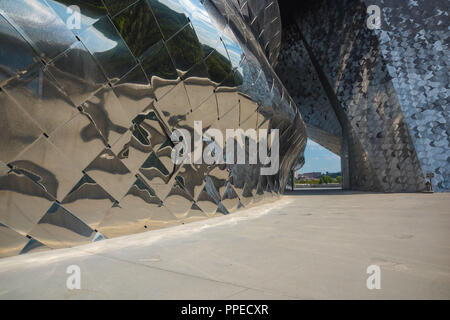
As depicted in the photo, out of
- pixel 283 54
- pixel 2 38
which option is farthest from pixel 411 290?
pixel 283 54

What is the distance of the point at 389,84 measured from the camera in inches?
504

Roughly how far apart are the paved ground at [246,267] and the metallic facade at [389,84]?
11.4 m

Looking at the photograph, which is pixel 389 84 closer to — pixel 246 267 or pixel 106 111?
pixel 106 111

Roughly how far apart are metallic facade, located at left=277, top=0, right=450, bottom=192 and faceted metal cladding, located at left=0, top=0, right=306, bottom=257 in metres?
11.0

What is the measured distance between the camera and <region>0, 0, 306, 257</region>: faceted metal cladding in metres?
2.11

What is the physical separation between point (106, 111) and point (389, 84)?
1359 centimetres

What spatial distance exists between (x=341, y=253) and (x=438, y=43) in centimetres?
1451

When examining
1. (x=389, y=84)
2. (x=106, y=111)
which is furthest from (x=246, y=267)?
(x=389, y=84)

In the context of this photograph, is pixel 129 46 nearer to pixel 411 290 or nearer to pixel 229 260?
pixel 229 260

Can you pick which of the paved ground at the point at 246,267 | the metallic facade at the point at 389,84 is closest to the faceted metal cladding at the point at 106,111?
the paved ground at the point at 246,267

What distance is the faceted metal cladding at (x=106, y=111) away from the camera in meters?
2.11

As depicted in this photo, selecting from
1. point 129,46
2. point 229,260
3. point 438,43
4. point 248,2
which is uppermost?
point 438,43

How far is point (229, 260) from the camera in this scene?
1836 millimetres

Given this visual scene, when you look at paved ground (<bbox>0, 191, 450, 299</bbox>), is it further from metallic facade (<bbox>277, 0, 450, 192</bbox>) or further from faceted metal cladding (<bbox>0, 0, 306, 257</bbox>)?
metallic facade (<bbox>277, 0, 450, 192</bbox>)
